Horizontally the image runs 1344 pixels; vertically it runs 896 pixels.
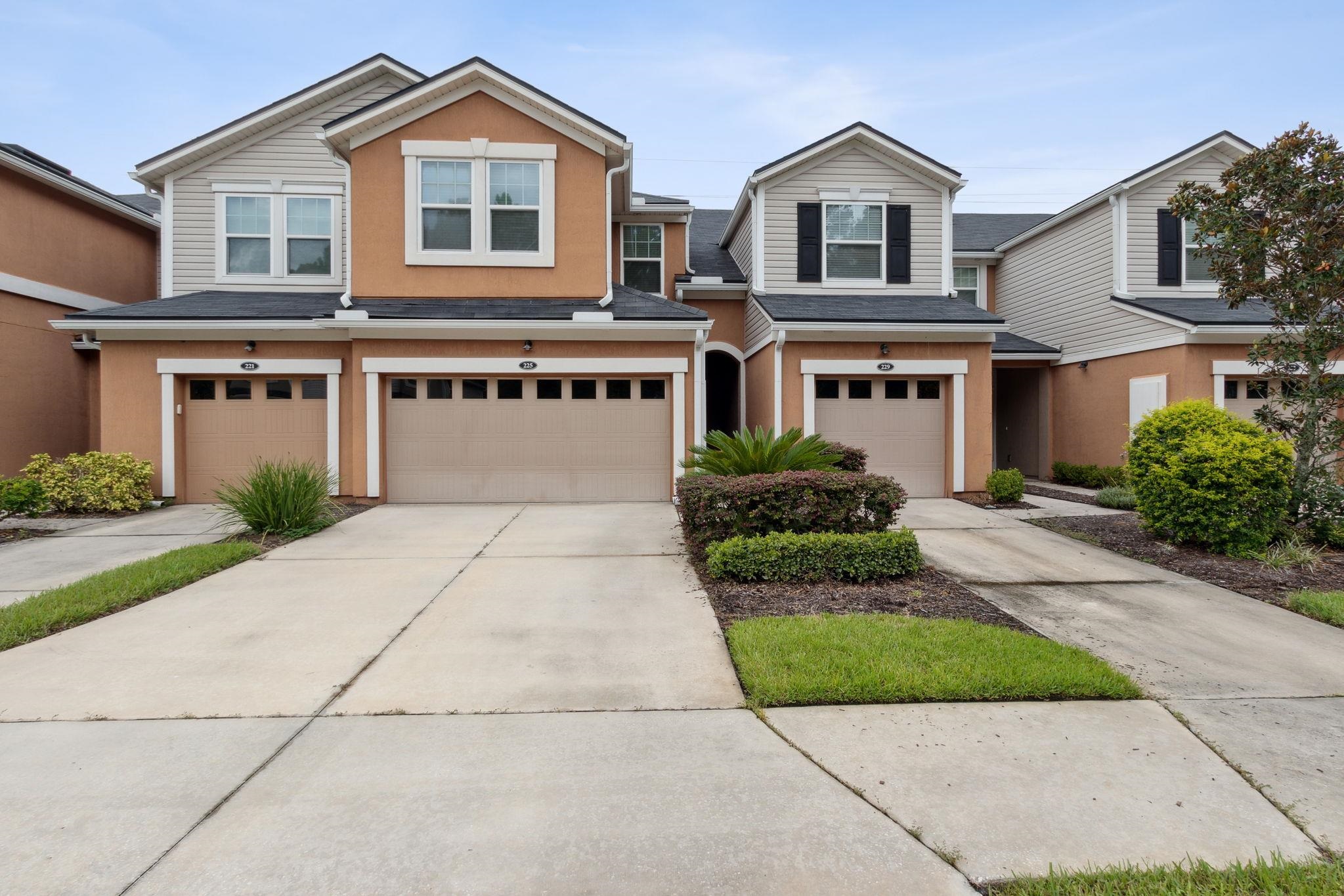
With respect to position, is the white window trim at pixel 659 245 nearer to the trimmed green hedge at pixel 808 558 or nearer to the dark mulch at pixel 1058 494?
the dark mulch at pixel 1058 494

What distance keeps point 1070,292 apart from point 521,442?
41.3 feet

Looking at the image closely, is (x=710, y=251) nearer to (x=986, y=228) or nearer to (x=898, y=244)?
(x=898, y=244)

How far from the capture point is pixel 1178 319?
11742 millimetres

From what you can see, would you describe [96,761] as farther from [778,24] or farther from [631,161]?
[778,24]

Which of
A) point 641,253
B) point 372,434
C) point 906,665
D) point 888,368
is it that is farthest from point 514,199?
point 906,665

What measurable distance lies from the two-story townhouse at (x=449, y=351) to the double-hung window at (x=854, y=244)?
12.5 feet

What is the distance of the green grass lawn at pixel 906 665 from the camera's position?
3.63 m

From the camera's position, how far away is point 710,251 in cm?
1666

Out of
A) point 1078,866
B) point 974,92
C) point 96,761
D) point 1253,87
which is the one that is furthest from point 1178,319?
point 96,761

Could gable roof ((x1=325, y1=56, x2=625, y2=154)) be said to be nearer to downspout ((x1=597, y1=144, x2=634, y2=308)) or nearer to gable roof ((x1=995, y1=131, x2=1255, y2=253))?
downspout ((x1=597, y1=144, x2=634, y2=308))

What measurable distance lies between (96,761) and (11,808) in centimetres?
37

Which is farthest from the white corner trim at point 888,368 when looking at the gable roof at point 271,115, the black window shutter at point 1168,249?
the gable roof at point 271,115

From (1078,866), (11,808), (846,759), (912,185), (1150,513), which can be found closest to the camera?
(1078,866)

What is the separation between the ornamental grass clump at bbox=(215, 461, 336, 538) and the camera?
8039mm
